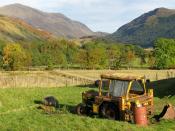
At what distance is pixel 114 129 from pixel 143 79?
4.81m

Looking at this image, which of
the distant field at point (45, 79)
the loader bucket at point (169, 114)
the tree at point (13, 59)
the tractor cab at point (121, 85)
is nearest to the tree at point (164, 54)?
the distant field at point (45, 79)

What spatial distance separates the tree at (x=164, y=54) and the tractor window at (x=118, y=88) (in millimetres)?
87944

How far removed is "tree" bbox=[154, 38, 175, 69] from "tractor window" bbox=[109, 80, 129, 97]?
8794 centimetres

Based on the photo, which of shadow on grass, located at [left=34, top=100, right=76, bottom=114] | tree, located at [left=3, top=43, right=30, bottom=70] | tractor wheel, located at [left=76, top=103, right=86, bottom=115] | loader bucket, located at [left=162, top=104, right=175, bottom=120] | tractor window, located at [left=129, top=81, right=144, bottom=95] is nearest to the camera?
loader bucket, located at [left=162, top=104, right=175, bottom=120]

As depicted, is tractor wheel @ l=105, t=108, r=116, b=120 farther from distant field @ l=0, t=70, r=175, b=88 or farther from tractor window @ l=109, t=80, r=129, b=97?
distant field @ l=0, t=70, r=175, b=88

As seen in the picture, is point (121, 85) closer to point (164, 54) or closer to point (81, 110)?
point (81, 110)

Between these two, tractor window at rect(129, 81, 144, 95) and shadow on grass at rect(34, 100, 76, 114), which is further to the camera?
shadow on grass at rect(34, 100, 76, 114)

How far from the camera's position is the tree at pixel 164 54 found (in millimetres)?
107750

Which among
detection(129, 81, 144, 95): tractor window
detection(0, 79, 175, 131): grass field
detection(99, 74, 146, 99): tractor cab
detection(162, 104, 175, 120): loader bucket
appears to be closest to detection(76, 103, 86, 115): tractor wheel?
detection(0, 79, 175, 131): grass field

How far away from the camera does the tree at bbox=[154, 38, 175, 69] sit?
108m

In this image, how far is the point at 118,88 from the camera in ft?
70.4

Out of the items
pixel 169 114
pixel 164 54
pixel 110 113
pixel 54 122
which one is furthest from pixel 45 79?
pixel 164 54

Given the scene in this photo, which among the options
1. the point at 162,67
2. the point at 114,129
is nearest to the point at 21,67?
the point at 162,67

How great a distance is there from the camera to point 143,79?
2225 cm
